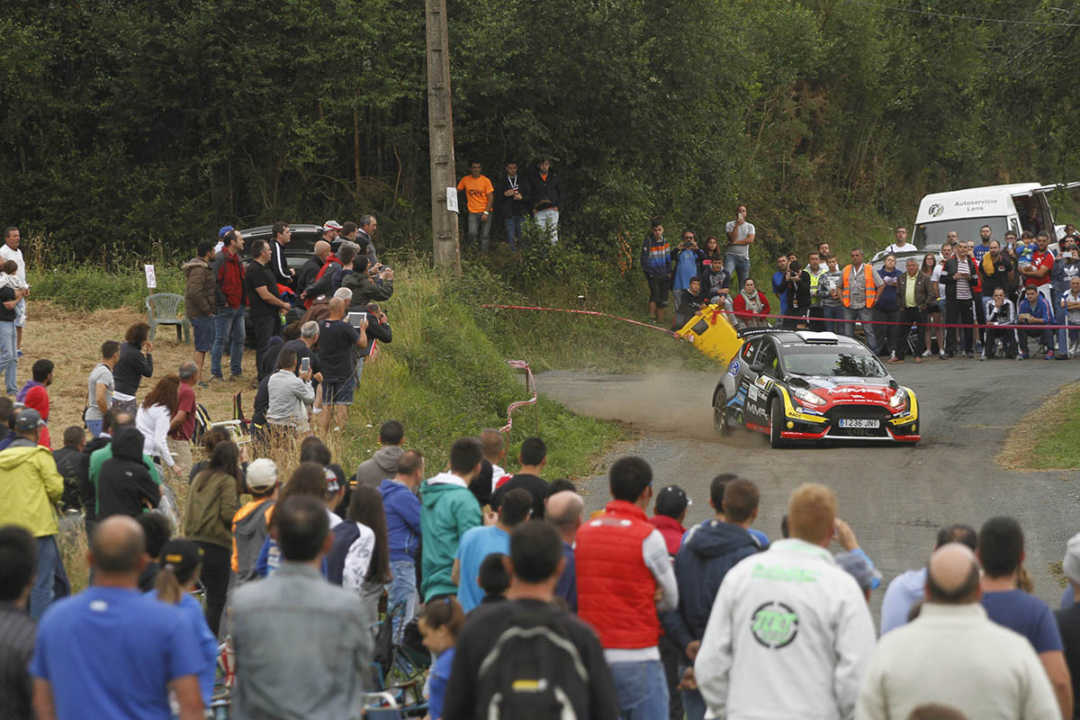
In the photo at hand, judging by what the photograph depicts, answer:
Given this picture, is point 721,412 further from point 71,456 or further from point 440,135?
point 71,456

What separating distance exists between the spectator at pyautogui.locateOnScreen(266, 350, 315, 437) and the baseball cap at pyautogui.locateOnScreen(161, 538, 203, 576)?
7.03 meters

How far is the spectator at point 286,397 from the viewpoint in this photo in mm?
13914

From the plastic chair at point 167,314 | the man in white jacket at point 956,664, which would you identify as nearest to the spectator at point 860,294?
the plastic chair at point 167,314

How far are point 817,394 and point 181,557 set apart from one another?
45.7ft

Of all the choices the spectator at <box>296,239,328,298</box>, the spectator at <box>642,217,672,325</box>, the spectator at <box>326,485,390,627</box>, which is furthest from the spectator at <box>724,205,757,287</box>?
the spectator at <box>326,485,390,627</box>

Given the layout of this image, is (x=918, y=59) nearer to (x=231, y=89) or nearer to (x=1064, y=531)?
(x=231, y=89)

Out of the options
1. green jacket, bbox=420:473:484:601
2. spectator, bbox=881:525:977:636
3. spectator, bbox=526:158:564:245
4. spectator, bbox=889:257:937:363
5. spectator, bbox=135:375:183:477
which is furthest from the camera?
spectator, bbox=526:158:564:245

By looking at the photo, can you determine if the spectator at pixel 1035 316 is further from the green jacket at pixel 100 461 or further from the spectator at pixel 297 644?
the spectator at pixel 297 644

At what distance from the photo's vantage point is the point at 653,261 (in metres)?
31.6

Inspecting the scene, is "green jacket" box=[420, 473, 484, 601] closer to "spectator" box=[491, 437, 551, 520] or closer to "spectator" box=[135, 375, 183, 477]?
"spectator" box=[491, 437, 551, 520]

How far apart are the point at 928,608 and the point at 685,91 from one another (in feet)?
90.3

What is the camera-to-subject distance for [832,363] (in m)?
20.3

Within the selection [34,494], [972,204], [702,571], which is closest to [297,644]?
[702,571]

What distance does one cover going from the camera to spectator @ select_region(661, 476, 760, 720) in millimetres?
7211
